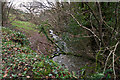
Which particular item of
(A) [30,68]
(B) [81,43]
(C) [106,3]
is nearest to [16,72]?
(A) [30,68]

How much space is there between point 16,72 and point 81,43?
3261 mm

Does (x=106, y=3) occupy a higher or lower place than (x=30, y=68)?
higher

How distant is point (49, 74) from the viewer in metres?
3.10

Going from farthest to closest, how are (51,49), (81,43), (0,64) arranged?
(51,49), (81,43), (0,64)

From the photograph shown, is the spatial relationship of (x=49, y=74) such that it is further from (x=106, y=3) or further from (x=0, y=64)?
(x=106, y=3)

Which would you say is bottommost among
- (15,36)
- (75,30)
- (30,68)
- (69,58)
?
(69,58)

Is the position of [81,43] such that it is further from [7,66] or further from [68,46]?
[7,66]

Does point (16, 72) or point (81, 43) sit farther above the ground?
point (81, 43)

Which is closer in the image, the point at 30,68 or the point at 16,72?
the point at 16,72

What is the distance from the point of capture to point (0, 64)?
10.1 feet

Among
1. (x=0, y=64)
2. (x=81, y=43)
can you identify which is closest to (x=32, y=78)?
(x=0, y=64)

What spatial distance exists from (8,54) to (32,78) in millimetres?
1890

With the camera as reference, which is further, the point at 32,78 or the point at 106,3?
the point at 106,3

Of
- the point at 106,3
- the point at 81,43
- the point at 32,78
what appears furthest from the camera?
the point at 81,43
